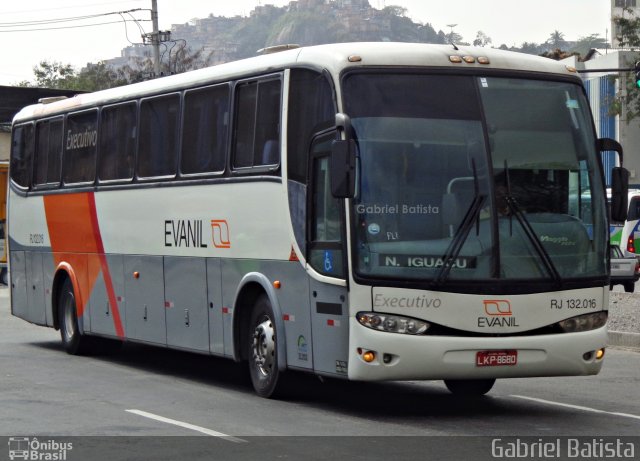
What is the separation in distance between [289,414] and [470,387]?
Answer: 2.44m

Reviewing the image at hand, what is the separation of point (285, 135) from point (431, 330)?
8.40 feet

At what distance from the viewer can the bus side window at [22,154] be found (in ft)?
65.2


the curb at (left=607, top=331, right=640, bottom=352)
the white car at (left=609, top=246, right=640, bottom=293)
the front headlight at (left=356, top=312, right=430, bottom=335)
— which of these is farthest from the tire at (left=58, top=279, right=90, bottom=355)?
the white car at (left=609, top=246, right=640, bottom=293)

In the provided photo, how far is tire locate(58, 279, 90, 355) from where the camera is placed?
59.5ft

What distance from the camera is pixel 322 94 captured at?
39.8 feet

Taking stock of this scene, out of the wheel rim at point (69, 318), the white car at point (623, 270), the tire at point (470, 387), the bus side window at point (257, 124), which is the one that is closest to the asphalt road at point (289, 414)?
the tire at point (470, 387)

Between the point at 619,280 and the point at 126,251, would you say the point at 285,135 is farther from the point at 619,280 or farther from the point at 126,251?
the point at 619,280

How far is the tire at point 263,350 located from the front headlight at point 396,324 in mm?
1746

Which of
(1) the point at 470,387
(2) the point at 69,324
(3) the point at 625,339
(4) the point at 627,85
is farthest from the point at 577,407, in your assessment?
(4) the point at 627,85

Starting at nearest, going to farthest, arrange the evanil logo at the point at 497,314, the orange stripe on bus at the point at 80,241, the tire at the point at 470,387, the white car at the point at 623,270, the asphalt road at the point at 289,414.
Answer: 1. the asphalt road at the point at 289,414
2. the evanil logo at the point at 497,314
3. the tire at the point at 470,387
4. the orange stripe on bus at the point at 80,241
5. the white car at the point at 623,270

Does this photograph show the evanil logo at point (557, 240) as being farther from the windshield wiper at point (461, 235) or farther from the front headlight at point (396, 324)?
the front headlight at point (396, 324)

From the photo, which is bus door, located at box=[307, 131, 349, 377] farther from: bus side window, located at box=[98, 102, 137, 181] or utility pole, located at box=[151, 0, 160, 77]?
utility pole, located at box=[151, 0, 160, 77]

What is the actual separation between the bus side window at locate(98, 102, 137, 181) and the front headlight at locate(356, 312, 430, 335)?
5998 mm

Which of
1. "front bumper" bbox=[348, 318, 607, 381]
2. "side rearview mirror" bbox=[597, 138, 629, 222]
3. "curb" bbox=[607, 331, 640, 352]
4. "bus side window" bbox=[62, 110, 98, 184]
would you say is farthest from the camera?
"curb" bbox=[607, 331, 640, 352]
